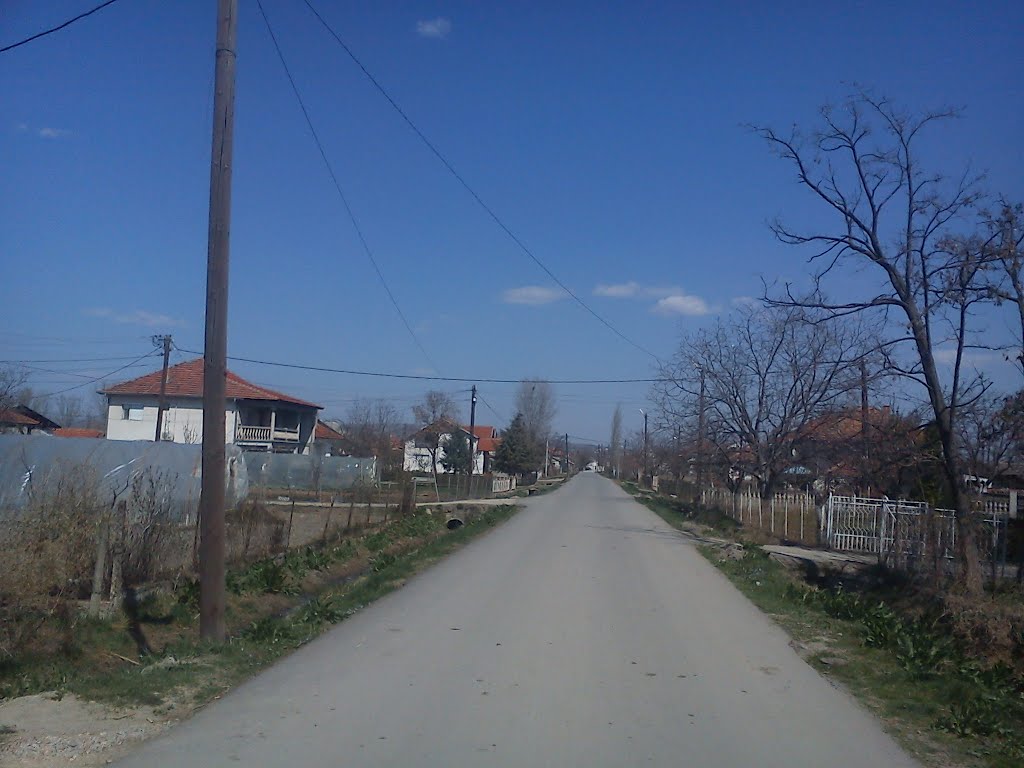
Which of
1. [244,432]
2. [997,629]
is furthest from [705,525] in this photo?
[244,432]

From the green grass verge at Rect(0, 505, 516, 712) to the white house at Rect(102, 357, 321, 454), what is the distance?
3404cm

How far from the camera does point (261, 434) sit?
52594mm

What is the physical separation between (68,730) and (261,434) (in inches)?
1875

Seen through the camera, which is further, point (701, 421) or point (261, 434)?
point (261, 434)

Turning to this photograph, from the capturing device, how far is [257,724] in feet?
21.7

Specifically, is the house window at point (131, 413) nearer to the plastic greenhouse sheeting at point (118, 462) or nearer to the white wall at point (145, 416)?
the white wall at point (145, 416)

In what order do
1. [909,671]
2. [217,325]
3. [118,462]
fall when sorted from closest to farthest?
[909,671]
[217,325]
[118,462]

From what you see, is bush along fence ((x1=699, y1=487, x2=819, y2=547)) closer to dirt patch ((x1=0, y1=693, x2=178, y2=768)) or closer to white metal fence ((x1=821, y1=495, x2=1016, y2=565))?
white metal fence ((x1=821, y1=495, x2=1016, y2=565))

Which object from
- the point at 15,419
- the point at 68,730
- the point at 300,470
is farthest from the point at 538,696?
the point at 300,470

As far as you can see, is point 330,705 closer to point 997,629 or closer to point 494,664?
point 494,664

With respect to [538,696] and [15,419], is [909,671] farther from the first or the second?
[15,419]

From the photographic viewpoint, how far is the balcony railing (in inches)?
2021

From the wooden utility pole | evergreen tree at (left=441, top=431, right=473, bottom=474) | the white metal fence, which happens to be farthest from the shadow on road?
evergreen tree at (left=441, top=431, right=473, bottom=474)

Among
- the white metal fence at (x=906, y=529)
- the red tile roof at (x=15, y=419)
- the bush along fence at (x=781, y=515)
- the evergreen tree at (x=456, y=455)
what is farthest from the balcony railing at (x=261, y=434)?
the white metal fence at (x=906, y=529)
